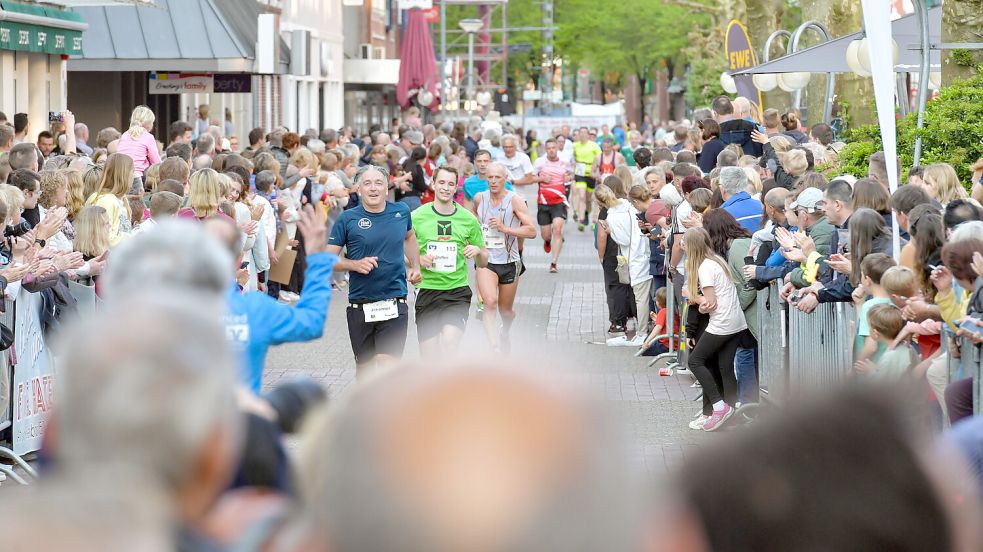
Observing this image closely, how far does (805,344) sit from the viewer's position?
965 cm

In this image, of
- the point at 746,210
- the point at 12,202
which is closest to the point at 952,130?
the point at 746,210

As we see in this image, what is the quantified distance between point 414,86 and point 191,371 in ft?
143

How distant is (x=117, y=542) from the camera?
146 centimetres

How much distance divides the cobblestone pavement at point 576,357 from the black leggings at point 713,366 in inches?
12.5

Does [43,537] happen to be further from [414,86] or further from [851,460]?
[414,86]

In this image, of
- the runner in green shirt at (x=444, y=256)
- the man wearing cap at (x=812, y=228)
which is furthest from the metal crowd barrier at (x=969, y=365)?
the runner in green shirt at (x=444, y=256)

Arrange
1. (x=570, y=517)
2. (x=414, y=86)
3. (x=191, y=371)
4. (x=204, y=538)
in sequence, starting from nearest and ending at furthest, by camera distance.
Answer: (x=570, y=517)
(x=191, y=371)
(x=204, y=538)
(x=414, y=86)

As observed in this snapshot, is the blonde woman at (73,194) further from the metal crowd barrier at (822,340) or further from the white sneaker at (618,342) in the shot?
the white sneaker at (618,342)

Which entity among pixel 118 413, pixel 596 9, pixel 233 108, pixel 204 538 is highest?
pixel 596 9

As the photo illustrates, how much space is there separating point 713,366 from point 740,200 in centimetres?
210

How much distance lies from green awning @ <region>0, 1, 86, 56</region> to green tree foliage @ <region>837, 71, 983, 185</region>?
1136cm

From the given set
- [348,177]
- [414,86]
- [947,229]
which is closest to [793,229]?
[947,229]

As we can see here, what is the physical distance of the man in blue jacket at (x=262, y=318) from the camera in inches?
171

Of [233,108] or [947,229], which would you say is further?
[233,108]
